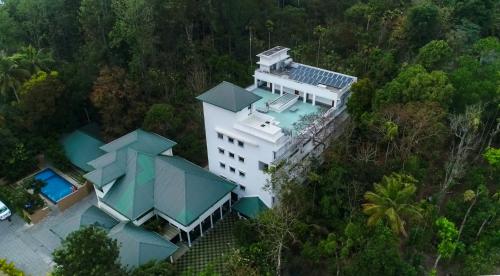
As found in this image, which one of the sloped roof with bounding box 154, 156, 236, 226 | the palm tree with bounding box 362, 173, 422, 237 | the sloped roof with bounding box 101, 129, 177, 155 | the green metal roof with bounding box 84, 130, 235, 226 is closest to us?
the palm tree with bounding box 362, 173, 422, 237

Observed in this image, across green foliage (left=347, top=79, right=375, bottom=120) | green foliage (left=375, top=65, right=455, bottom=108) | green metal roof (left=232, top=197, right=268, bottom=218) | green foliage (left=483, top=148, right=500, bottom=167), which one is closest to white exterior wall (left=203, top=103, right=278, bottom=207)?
green metal roof (left=232, top=197, right=268, bottom=218)

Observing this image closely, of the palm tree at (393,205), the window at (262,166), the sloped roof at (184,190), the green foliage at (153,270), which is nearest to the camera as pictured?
the green foliage at (153,270)

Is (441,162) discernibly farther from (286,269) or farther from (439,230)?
(286,269)

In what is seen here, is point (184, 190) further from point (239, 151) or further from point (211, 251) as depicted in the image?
point (239, 151)

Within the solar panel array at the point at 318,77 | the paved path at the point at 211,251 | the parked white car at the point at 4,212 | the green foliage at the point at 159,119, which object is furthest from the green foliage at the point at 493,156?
the parked white car at the point at 4,212

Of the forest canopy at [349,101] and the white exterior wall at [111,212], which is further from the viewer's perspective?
the white exterior wall at [111,212]

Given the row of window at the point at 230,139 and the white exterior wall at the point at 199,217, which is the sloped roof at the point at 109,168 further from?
the row of window at the point at 230,139

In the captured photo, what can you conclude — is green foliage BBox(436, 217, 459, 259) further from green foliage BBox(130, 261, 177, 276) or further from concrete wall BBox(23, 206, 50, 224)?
concrete wall BBox(23, 206, 50, 224)
